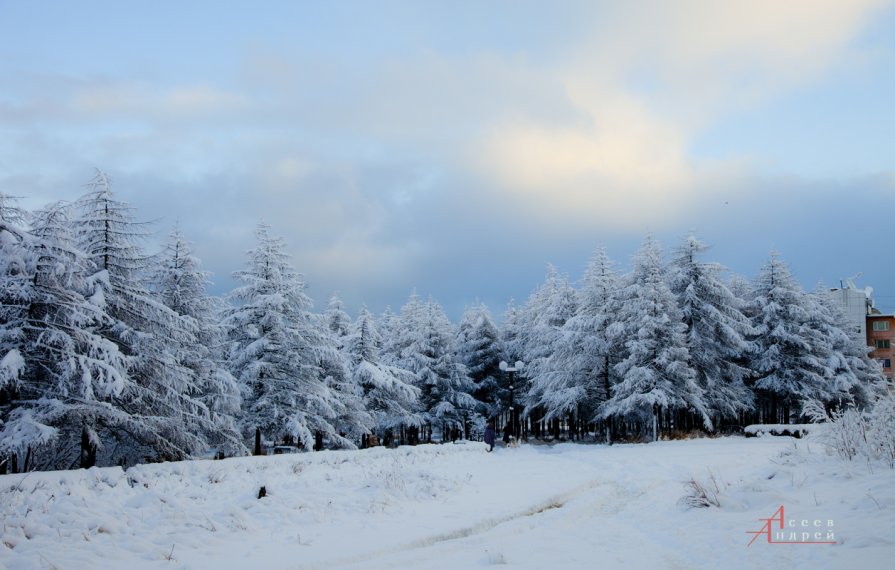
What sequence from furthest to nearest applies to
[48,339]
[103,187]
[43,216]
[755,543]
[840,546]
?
[103,187], [43,216], [48,339], [755,543], [840,546]

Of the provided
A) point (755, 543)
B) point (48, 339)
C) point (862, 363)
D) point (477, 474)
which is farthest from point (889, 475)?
point (862, 363)

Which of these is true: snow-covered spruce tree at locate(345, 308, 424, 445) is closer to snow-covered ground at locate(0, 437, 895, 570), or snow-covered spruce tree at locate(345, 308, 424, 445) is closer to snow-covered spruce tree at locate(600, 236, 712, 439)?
snow-covered spruce tree at locate(600, 236, 712, 439)

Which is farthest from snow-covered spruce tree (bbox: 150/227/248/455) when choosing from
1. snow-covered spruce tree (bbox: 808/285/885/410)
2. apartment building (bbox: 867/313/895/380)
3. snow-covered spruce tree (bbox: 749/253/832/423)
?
apartment building (bbox: 867/313/895/380)

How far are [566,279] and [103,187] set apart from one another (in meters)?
29.4

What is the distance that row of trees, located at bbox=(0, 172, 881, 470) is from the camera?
17156 mm

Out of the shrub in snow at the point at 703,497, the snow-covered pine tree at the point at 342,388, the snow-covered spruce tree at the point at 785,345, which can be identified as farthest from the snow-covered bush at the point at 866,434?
the snow-covered spruce tree at the point at 785,345

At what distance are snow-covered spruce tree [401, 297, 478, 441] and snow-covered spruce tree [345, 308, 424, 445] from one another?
2262 millimetres

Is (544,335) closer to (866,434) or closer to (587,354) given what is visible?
(587,354)

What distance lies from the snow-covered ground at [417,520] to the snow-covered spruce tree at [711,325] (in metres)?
21.2

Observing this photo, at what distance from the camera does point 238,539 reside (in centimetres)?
917

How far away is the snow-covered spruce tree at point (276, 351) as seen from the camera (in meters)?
26.6

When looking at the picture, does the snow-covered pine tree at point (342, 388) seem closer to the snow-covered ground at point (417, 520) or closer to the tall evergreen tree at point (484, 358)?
the tall evergreen tree at point (484, 358)

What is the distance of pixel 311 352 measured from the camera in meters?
28.8

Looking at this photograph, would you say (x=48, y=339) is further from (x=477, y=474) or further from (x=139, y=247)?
(x=477, y=474)
